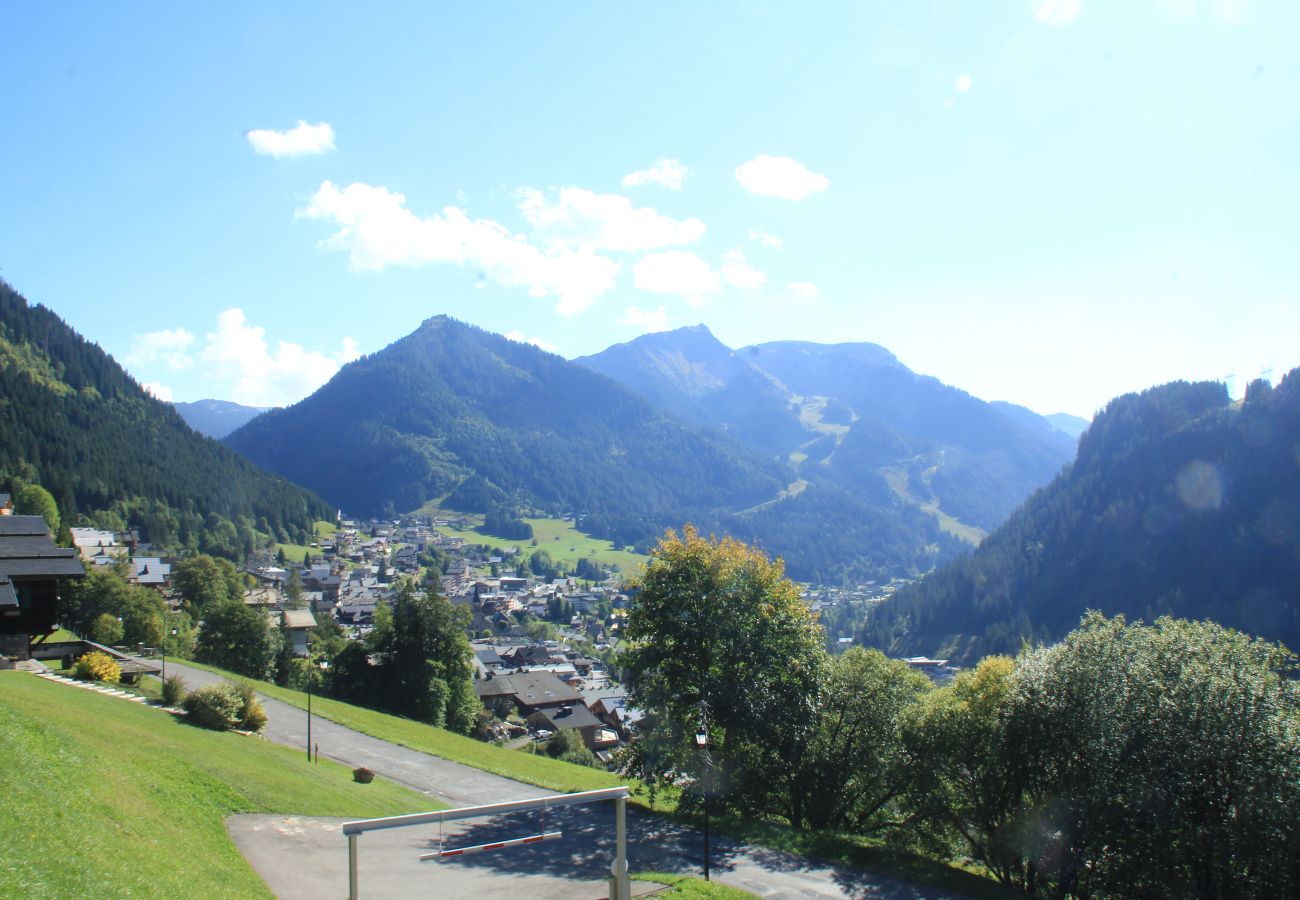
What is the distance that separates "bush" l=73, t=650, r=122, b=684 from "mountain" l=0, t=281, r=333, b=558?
71405 mm

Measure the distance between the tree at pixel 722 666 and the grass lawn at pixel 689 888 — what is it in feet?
21.6

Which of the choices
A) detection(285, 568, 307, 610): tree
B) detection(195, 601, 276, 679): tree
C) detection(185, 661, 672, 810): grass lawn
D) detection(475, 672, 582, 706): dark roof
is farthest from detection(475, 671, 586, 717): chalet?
detection(185, 661, 672, 810): grass lawn

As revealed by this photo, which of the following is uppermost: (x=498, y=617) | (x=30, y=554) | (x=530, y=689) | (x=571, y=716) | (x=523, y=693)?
(x=30, y=554)

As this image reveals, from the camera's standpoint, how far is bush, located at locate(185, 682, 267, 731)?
24.7 m

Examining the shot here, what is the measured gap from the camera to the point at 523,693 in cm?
7956

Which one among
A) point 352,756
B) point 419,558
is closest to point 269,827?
point 352,756

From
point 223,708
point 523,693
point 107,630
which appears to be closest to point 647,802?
point 223,708

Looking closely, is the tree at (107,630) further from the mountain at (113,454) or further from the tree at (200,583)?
the mountain at (113,454)

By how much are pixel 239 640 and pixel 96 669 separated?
2187 cm

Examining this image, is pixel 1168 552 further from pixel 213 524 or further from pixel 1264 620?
pixel 213 524

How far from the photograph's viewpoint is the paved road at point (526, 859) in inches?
516

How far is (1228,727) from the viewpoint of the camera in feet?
57.0

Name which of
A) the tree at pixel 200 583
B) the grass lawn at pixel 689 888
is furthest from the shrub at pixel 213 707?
the tree at pixel 200 583

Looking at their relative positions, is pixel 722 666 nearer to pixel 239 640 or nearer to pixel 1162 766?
pixel 1162 766
